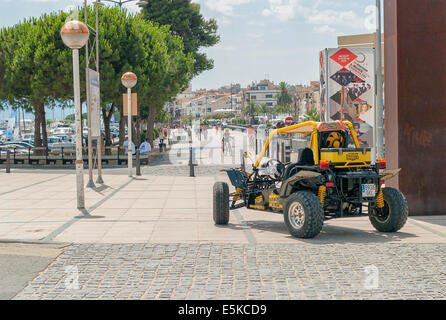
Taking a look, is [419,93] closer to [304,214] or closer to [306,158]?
[306,158]

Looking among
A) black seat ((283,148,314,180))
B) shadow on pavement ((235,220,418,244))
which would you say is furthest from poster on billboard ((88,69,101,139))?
black seat ((283,148,314,180))

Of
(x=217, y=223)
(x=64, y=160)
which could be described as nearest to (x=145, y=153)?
(x=64, y=160)

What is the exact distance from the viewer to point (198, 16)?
2373 inches

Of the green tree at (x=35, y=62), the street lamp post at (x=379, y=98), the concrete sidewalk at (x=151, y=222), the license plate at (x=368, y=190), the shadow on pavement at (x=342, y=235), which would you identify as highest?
the green tree at (x=35, y=62)

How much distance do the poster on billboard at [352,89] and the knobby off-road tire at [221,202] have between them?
742cm

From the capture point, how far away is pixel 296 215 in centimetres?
960

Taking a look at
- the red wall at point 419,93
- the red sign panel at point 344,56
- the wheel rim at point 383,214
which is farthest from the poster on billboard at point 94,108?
the wheel rim at point 383,214

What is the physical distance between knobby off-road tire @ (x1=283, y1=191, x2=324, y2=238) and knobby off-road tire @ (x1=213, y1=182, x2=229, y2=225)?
→ 4.96ft

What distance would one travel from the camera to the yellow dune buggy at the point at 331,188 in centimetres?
939

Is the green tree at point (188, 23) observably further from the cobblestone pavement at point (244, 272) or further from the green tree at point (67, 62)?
the cobblestone pavement at point (244, 272)

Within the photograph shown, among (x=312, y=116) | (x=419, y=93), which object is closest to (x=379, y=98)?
(x=419, y=93)

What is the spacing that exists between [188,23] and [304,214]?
51.9m

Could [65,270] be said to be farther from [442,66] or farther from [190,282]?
[442,66]

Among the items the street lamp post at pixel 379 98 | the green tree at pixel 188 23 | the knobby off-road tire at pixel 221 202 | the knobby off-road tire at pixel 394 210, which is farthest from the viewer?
the green tree at pixel 188 23
